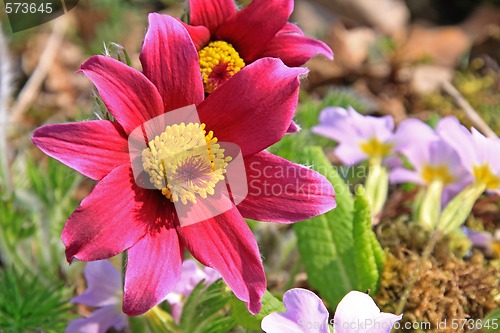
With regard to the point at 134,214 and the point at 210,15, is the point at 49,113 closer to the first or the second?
the point at 210,15

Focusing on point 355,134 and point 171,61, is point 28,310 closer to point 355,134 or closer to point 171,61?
point 171,61

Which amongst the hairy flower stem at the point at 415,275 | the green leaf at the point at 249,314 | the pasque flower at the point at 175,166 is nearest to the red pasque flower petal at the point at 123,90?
the pasque flower at the point at 175,166

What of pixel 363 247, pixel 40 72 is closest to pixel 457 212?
pixel 363 247

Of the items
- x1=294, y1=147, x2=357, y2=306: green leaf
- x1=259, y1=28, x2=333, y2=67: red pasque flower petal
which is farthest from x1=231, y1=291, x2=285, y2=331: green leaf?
x1=259, y1=28, x2=333, y2=67: red pasque flower petal

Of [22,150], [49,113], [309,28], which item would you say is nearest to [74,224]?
[22,150]

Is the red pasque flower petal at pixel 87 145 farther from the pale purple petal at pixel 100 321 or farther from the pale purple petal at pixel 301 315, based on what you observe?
A: the pale purple petal at pixel 100 321

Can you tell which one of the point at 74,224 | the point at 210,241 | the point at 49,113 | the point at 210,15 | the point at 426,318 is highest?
the point at 210,15

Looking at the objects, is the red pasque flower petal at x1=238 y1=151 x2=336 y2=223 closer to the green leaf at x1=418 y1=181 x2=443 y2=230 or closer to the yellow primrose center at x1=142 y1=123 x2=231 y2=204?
the yellow primrose center at x1=142 y1=123 x2=231 y2=204
